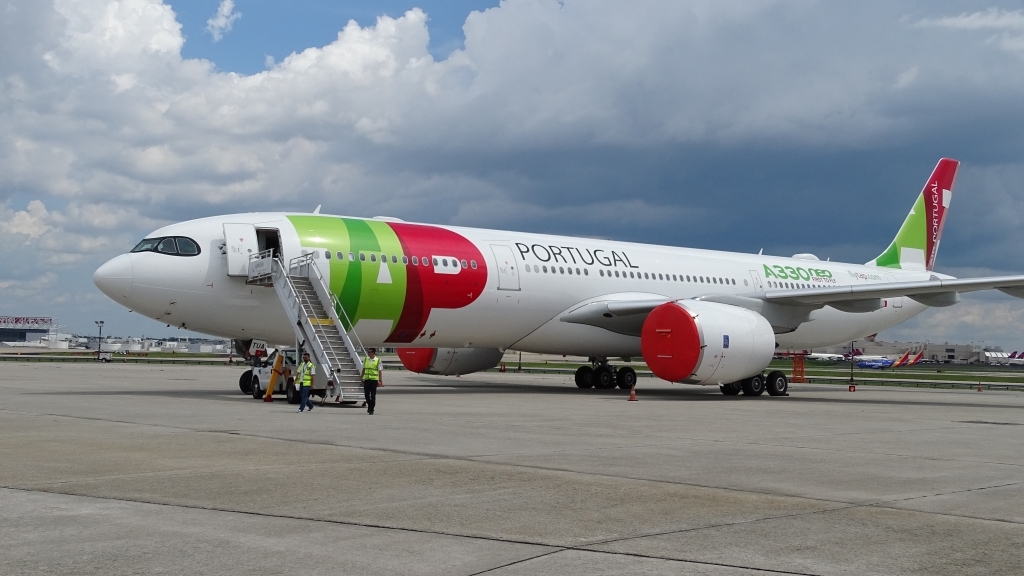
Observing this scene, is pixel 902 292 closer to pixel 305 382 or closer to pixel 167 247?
pixel 305 382

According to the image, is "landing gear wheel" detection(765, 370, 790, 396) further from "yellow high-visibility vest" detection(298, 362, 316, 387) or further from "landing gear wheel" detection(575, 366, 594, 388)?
"yellow high-visibility vest" detection(298, 362, 316, 387)

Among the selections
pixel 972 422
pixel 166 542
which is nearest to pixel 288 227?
pixel 972 422

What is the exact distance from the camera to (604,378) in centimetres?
3078

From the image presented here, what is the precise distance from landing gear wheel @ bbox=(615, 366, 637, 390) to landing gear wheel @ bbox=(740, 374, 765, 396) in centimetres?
419

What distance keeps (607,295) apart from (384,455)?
16695 millimetres

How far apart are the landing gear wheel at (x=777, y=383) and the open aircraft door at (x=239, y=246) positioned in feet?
47.1

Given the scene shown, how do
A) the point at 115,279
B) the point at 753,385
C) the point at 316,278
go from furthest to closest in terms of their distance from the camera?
the point at 753,385 < the point at 316,278 < the point at 115,279

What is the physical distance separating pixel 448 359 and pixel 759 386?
9.08 meters

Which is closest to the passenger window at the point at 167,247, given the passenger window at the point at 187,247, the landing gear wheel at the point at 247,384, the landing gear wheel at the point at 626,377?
the passenger window at the point at 187,247

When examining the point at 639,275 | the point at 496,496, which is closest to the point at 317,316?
the point at 639,275

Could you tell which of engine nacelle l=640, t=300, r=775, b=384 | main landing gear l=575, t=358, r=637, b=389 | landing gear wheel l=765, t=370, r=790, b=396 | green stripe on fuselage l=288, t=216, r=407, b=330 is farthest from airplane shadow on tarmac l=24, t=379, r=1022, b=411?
green stripe on fuselage l=288, t=216, r=407, b=330

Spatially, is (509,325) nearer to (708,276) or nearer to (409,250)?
(409,250)

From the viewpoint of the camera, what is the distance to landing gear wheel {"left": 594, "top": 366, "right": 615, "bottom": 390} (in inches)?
1206

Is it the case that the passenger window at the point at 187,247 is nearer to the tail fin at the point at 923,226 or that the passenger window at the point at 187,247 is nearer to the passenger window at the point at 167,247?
the passenger window at the point at 167,247
